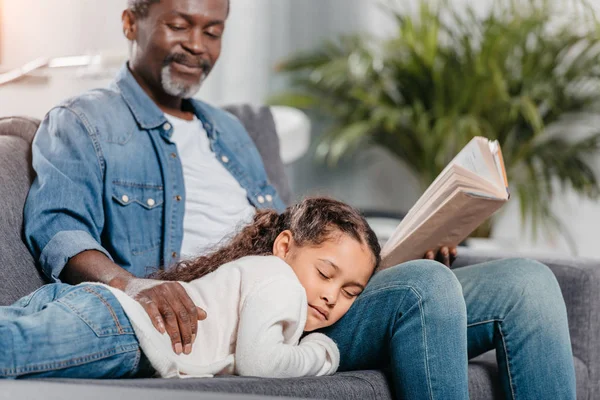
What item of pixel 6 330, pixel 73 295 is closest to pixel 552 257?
pixel 73 295

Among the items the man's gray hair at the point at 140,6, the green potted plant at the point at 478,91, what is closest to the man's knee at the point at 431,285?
the man's gray hair at the point at 140,6

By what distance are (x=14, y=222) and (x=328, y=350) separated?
2.03 feet

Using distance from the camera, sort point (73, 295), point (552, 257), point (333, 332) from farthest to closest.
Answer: point (552, 257) → point (333, 332) → point (73, 295)

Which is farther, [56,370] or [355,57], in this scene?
[355,57]

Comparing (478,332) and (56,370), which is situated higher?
(56,370)

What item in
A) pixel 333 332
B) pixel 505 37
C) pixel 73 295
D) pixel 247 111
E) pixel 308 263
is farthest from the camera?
pixel 505 37

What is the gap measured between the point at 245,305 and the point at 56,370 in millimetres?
292

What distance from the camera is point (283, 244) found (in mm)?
1505

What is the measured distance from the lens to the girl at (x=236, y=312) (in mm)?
1166

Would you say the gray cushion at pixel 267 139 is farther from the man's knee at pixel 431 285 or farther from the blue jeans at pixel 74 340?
the blue jeans at pixel 74 340

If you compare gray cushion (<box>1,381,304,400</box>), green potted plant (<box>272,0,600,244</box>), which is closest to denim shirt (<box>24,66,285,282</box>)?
gray cushion (<box>1,381,304,400</box>)

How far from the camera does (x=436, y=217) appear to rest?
1615 millimetres

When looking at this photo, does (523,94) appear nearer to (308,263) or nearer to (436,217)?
(436,217)

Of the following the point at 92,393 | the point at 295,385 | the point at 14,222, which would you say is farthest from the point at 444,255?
the point at 92,393
